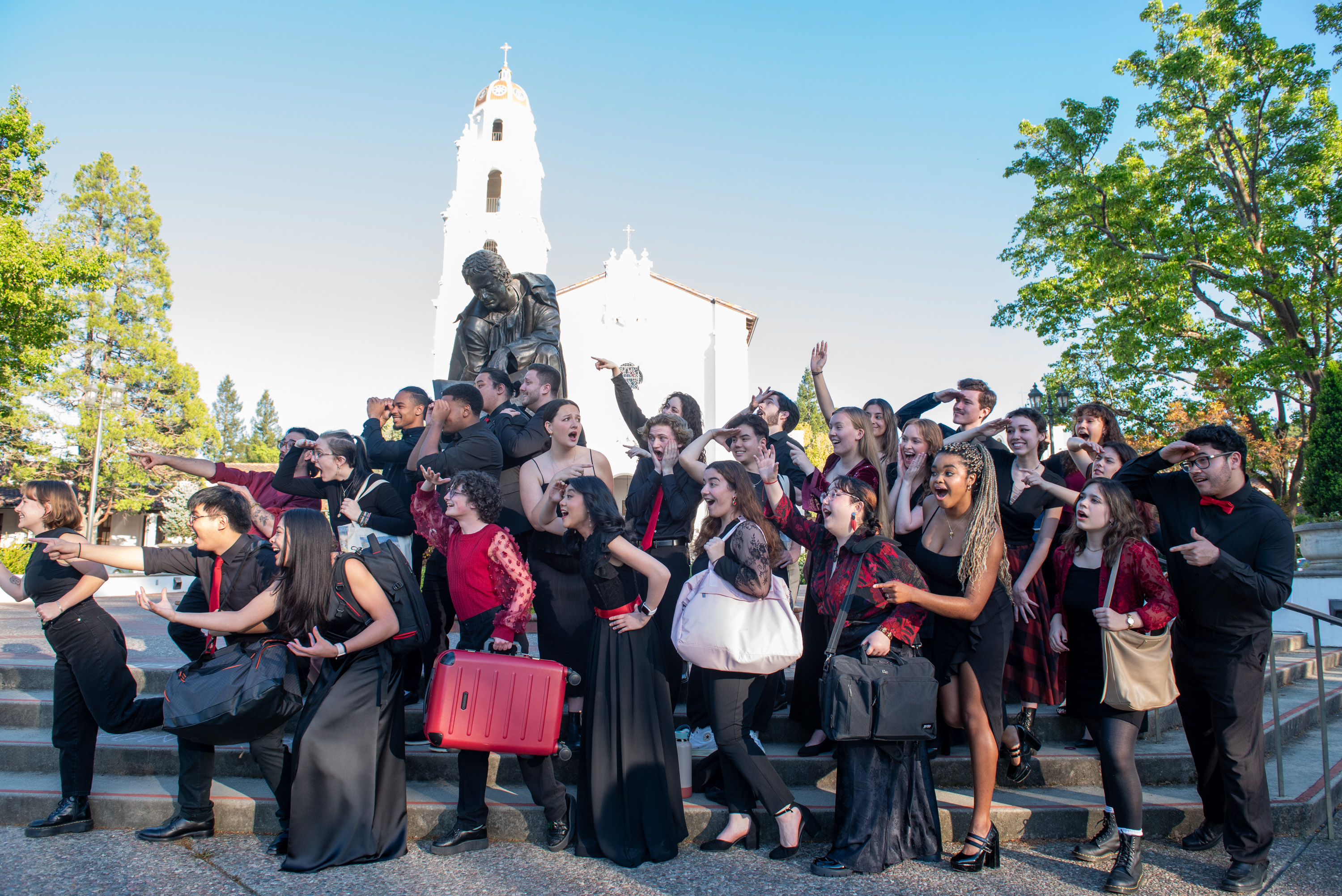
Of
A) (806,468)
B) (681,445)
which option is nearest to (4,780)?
(681,445)

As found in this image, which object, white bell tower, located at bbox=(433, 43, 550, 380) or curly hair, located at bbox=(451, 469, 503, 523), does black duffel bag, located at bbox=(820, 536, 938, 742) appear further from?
white bell tower, located at bbox=(433, 43, 550, 380)

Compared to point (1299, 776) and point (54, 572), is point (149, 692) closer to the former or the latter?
point (54, 572)

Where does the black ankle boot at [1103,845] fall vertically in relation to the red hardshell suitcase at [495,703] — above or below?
below

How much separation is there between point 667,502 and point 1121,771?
8.96 feet

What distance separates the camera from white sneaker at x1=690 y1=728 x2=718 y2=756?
4934 mm

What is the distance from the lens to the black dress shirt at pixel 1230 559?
3771 millimetres

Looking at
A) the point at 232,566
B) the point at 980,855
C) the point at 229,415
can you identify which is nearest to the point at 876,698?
the point at 980,855

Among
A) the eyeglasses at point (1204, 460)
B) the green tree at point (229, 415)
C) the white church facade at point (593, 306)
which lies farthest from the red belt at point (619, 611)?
the green tree at point (229, 415)

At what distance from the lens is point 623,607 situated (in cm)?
412

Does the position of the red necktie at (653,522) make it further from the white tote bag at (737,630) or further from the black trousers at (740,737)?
the black trousers at (740,737)

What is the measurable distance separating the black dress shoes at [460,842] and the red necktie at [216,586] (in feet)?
5.39

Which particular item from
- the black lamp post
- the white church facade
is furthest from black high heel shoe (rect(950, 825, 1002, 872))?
the white church facade

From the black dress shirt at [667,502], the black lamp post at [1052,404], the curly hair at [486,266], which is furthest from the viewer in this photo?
the black lamp post at [1052,404]

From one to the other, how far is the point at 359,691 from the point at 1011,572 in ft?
12.8
